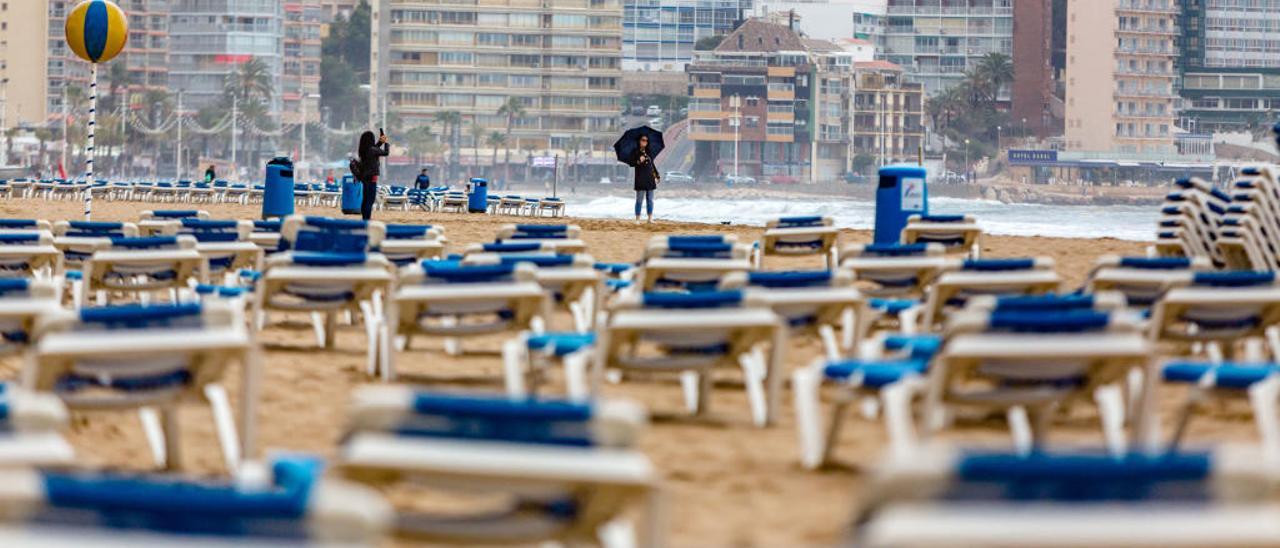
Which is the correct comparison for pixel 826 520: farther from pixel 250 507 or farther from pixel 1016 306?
pixel 250 507

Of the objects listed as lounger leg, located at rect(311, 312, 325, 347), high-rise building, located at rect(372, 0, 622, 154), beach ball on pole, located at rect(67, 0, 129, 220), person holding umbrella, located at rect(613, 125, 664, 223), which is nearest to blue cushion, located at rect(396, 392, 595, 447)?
lounger leg, located at rect(311, 312, 325, 347)

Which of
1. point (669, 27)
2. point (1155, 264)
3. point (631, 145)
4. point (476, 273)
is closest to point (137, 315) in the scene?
point (476, 273)

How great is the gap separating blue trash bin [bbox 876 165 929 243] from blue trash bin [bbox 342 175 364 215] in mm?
17822

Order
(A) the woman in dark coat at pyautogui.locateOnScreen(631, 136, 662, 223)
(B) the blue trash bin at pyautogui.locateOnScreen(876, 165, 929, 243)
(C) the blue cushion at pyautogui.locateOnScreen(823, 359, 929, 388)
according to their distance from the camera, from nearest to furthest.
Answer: (C) the blue cushion at pyautogui.locateOnScreen(823, 359, 929, 388) → (B) the blue trash bin at pyautogui.locateOnScreen(876, 165, 929, 243) → (A) the woman in dark coat at pyautogui.locateOnScreen(631, 136, 662, 223)

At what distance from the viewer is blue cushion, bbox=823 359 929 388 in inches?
249

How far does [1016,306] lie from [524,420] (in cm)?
320

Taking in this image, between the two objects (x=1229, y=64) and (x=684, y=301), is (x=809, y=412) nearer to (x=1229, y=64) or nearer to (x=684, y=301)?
(x=684, y=301)

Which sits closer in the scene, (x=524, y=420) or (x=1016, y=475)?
(x=1016, y=475)

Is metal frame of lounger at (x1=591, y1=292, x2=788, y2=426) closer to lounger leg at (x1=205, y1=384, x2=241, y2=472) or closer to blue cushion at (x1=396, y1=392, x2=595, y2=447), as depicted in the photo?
lounger leg at (x1=205, y1=384, x2=241, y2=472)

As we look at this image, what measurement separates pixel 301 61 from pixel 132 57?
12524mm

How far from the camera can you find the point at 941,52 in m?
176

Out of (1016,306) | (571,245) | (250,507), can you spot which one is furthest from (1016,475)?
(571,245)

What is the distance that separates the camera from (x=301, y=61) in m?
170

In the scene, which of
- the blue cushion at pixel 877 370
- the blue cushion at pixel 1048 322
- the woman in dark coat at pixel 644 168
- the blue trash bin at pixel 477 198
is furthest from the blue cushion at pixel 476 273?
the blue trash bin at pixel 477 198
